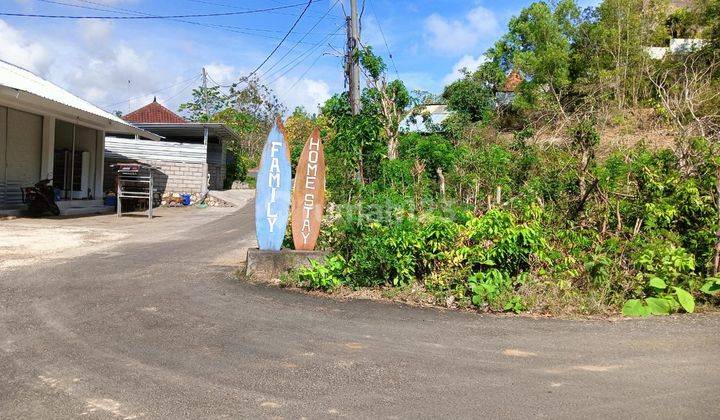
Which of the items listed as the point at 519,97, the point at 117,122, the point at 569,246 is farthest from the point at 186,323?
the point at 519,97

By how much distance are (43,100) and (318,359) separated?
12.8 m

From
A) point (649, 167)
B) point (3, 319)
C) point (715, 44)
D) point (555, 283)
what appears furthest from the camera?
point (715, 44)

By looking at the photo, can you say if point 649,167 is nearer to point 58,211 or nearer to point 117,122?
point 58,211

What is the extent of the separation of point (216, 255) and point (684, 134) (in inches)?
305

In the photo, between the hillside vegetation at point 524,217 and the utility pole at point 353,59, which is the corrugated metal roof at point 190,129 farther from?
the hillside vegetation at point 524,217

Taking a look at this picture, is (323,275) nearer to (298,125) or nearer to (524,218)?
(524,218)

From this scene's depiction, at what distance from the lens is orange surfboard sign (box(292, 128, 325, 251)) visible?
803 centimetres

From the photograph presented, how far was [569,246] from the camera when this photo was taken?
7.48 m

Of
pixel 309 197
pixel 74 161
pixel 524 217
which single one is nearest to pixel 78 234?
pixel 309 197

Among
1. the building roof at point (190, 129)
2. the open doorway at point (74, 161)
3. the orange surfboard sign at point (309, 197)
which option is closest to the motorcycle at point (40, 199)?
the open doorway at point (74, 161)

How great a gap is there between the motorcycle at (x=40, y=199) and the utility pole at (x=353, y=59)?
8828 mm

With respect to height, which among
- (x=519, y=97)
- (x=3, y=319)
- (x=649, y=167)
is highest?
(x=519, y=97)

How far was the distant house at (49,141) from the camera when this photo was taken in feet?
50.2

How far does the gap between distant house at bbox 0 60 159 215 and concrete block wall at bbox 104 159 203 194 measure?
2967 millimetres
